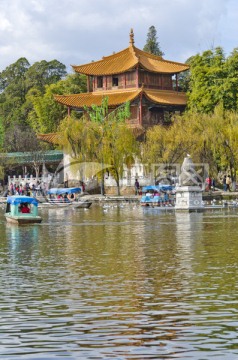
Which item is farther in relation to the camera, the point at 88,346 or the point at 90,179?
the point at 90,179

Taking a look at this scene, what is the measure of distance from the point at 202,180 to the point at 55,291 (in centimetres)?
4590

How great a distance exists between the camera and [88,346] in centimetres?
1130

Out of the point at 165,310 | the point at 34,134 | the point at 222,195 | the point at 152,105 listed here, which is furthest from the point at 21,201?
the point at 34,134

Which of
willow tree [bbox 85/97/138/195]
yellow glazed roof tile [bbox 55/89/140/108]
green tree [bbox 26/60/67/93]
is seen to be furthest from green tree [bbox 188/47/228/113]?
green tree [bbox 26/60/67/93]

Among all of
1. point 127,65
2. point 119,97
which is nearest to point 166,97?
point 119,97

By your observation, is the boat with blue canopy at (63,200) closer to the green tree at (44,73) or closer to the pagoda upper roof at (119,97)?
the pagoda upper roof at (119,97)

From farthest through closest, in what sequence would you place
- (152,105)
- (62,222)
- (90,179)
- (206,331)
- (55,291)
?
1. (152,105)
2. (90,179)
3. (62,222)
4. (55,291)
5. (206,331)

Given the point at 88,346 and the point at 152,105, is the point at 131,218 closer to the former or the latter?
the point at 88,346

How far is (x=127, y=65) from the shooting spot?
268 ft

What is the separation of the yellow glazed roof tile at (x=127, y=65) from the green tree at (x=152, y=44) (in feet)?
83.4

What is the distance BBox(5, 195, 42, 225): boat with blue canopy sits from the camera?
37.2m

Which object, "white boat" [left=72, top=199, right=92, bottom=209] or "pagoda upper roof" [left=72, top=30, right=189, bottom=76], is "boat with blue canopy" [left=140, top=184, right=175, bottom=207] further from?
"pagoda upper roof" [left=72, top=30, right=189, bottom=76]

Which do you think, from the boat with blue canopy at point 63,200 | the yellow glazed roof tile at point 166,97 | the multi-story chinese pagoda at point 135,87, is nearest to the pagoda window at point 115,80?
the multi-story chinese pagoda at point 135,87

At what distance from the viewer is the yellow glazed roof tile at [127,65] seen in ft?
269
